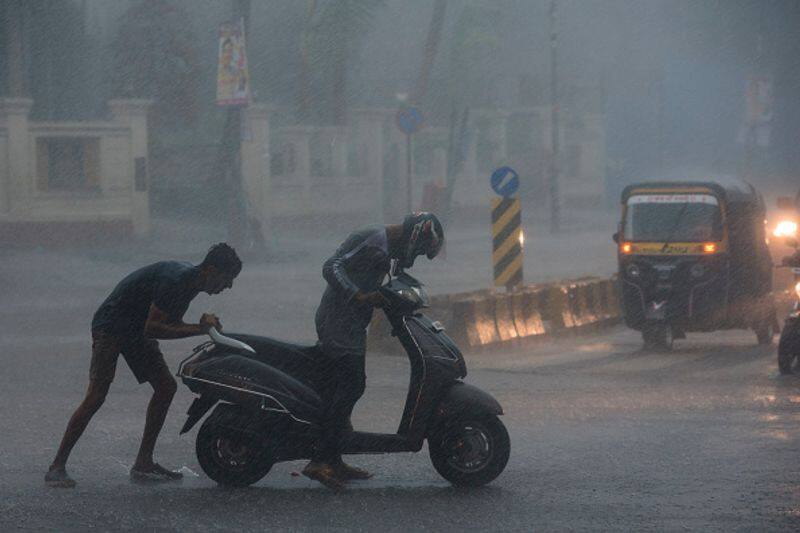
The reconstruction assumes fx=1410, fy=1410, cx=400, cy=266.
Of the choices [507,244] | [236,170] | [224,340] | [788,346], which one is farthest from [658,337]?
[236,170]

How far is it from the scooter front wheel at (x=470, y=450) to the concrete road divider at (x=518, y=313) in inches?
303

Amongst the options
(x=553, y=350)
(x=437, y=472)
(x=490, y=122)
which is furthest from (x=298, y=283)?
(x=490, y=122)

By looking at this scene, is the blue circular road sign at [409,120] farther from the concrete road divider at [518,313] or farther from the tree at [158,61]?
the tree at [158,61]

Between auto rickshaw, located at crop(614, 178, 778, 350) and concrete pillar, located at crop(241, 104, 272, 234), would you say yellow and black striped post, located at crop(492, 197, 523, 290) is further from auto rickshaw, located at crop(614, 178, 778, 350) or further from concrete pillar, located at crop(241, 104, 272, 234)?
concrete pillar, located at crop(241, 104, 272, 234)

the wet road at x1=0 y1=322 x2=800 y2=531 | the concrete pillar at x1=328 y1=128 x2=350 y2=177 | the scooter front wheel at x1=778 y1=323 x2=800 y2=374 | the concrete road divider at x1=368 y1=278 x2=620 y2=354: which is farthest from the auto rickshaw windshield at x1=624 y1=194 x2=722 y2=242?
the concrete pillar at x1=328 y1=128 x2=350 y2=177

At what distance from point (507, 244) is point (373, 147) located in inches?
1113

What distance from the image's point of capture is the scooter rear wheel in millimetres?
8062

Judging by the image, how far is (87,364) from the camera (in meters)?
15.0

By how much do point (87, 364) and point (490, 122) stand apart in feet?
138

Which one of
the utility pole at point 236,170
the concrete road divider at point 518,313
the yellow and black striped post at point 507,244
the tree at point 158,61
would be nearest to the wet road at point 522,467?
the concrete road divider at point 518,313

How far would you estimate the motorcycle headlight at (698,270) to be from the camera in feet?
55.1

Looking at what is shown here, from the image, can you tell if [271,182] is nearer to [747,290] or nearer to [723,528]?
[747,290]

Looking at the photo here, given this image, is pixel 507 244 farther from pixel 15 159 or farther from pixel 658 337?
pixel 15 159

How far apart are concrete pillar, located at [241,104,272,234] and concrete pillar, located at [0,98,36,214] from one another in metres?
7.10
